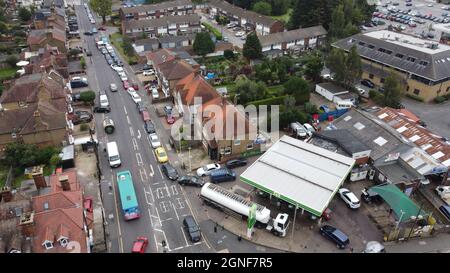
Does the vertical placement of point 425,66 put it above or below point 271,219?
above

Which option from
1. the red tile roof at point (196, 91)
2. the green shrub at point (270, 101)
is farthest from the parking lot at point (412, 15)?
the red tile roof at point (196, 91)

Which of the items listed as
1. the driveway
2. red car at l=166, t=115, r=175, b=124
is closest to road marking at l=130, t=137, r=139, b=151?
red car at l=166, t=115, r=175, b=124

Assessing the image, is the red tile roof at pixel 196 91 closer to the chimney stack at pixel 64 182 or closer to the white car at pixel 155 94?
the white car at pixel 155 94

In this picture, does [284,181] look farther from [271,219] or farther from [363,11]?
[363,11]

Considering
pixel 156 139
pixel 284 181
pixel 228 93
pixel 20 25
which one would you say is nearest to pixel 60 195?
pixel 156 139

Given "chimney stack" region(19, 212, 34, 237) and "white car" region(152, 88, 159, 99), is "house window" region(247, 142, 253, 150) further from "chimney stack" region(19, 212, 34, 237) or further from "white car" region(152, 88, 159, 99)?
"chimney stack" region(19, 212, 34, 237)

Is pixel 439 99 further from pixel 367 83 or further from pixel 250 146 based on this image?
pixel 250 146

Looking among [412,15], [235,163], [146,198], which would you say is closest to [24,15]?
[146,198]
